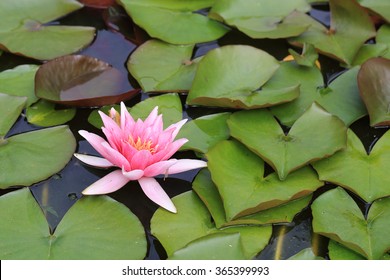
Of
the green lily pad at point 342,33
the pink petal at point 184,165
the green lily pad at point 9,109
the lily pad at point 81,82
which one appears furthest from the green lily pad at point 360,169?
the green lily pad at point 9,109

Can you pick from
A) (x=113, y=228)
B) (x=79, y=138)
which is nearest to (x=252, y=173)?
(x=113, y=228)

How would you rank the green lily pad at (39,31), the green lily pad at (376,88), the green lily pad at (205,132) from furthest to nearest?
the green lily pad at (39,31) → the green lily pad at (376,88) → the green lily pad at (205,132)

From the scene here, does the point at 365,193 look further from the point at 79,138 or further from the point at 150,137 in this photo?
the point at 79,138

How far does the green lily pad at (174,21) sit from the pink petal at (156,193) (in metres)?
0.80

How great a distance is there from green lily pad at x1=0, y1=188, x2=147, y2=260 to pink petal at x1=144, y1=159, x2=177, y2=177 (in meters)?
0.14

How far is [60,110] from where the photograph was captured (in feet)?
7.23

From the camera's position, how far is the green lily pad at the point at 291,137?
6.35 ft

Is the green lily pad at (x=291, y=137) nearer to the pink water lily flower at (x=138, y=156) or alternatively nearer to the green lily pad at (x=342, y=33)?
the pink water lily flower at (x=138, y=156)

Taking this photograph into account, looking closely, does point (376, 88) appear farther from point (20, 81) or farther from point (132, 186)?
point (20, 81)

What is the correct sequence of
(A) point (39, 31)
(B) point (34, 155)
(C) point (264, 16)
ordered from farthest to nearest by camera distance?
(C) point (264, 16) → (A) point (39, 31) → (B) point (34, 155)

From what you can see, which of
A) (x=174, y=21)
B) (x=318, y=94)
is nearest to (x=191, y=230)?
(x=318, y=94)

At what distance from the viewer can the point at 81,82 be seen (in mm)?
2281

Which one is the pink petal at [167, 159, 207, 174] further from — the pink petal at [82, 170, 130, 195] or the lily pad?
the lily pad

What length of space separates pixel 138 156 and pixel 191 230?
29cm
